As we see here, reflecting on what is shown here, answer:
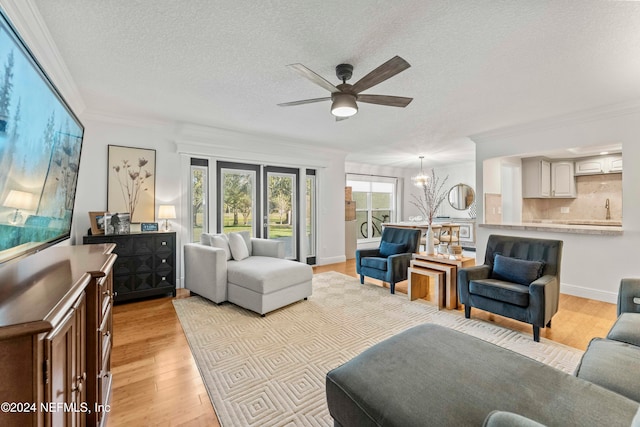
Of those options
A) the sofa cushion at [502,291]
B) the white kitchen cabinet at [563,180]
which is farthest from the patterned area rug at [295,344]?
the white kitchen cabinet at [563,180]

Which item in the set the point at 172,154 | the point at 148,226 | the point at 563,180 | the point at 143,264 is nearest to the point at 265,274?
the point at 143,264

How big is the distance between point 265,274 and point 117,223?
209 cm

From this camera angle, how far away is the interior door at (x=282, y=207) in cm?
537

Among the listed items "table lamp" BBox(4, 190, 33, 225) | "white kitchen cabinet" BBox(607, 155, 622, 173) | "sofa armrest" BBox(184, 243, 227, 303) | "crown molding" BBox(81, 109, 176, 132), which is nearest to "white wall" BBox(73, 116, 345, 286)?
"crown molding" BBox(81, 109, 176, 132)

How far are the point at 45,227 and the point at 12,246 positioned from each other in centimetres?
47

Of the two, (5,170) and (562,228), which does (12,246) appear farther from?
(562,228)

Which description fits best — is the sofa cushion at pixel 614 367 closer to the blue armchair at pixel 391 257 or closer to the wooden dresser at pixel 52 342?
the wooden dresser at pixel 52 342

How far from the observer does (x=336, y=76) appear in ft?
8.90

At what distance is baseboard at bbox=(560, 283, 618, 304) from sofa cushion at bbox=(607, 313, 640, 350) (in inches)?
98.3

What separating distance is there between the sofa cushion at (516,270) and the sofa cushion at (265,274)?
215cm

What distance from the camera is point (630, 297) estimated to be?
2.04 metres

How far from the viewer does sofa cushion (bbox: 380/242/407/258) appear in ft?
14.5

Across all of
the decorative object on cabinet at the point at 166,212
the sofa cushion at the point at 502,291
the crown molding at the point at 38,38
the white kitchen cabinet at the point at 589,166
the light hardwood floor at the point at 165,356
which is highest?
the crown molding at the point at 38,38

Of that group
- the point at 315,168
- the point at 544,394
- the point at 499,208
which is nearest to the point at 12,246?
the point at 544,394
